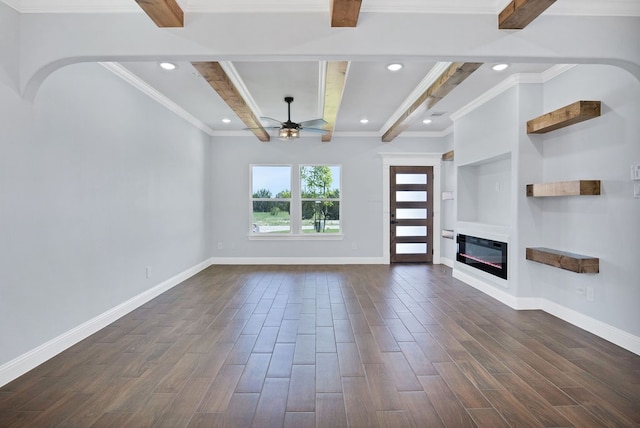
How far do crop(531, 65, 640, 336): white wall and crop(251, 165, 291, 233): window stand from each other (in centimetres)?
464

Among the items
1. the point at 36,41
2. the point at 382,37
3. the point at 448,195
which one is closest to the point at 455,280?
the point at 448,195

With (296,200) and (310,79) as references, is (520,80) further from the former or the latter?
(296,200)

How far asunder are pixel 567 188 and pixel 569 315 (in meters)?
1.35

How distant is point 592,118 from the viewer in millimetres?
3201

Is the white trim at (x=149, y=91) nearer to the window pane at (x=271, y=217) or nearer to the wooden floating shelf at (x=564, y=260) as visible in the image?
the window pane at (x=271, y=217)

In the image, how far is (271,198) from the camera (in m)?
7.01

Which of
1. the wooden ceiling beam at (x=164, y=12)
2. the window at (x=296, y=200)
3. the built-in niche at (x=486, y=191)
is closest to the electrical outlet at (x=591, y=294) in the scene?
the built-in niche at (x=486, y=191)

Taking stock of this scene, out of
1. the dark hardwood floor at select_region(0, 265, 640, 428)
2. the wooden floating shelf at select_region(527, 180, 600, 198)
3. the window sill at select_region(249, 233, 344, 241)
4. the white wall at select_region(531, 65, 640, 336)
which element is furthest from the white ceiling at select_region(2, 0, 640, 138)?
the dark hardwood floor at select_region(0, 265, 640, 428)

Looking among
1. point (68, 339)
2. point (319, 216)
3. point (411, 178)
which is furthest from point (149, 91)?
point (411, 178)

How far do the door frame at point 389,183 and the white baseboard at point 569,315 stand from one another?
2.16 m

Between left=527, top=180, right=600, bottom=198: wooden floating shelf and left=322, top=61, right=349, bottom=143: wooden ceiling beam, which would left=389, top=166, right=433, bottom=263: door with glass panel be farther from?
left=527, top=180, right=600, bottom=198: wooden floating shelf

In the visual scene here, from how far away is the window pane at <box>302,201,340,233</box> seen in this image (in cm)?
703

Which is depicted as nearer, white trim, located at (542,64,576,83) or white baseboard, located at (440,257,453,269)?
white trim, located at (542,64,576,83)

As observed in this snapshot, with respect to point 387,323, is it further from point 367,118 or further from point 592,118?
point 367,118
